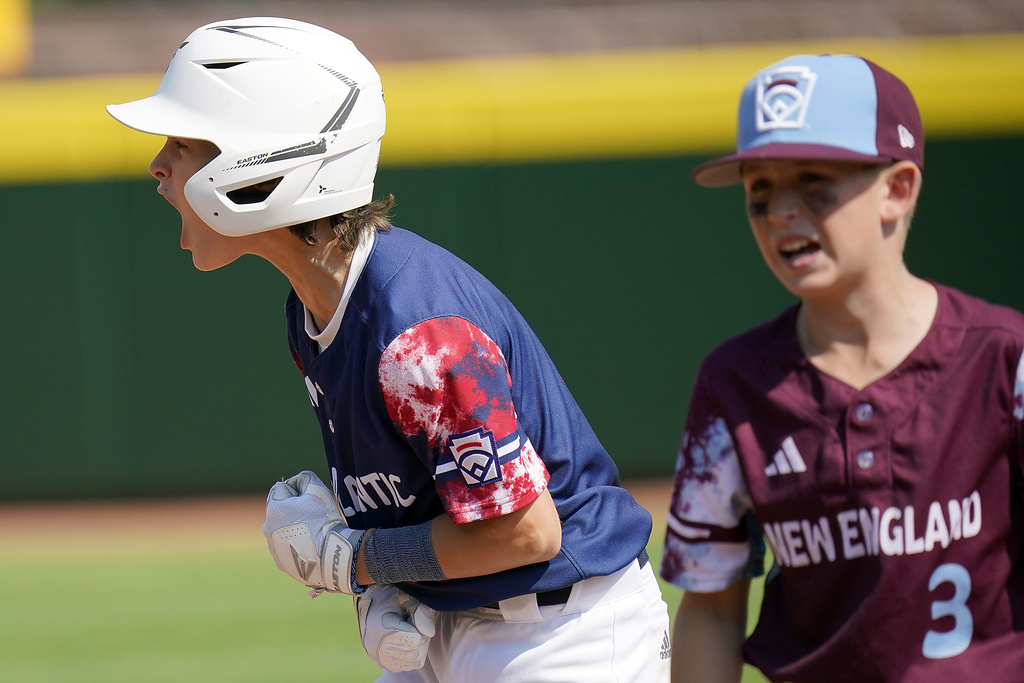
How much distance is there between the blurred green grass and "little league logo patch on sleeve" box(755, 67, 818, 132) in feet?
12.5

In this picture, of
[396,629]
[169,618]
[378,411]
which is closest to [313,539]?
[396,629]

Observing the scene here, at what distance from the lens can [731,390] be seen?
8.10 ft

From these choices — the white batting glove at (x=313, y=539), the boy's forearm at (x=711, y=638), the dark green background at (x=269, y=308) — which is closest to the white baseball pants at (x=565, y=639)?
the boy's forearm at (x=711, y=638)

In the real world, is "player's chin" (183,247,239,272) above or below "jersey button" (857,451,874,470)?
above

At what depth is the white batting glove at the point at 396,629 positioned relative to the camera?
2.62 m

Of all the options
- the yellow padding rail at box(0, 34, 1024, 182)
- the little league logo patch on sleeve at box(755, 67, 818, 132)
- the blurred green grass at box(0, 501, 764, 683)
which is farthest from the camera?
the yellow padding rail at box(0, 34, 1024, 182)

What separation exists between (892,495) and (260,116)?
1559mm

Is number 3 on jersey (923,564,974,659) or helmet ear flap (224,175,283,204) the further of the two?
Result: helmet ear flap (224,175,283,204)

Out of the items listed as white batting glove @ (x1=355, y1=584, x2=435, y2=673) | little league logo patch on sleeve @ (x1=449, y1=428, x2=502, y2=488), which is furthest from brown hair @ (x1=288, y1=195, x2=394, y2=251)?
white batting glove @ (x1=355, y1=584, x2=435, y2=673)

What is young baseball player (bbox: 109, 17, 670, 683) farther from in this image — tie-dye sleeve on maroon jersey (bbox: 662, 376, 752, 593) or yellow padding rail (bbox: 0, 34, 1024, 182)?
yellow padding rail (bbox: 0, 34, 1024, 182)

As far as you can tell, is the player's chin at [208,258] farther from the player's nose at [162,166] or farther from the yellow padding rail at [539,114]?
the yellow padding rail at [539,114]

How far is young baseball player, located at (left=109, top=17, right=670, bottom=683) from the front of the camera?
246 centimetres

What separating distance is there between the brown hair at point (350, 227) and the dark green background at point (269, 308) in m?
8.00

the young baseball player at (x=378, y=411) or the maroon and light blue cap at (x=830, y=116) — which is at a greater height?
the maroon and light blue cap at (x=830, y=116)
